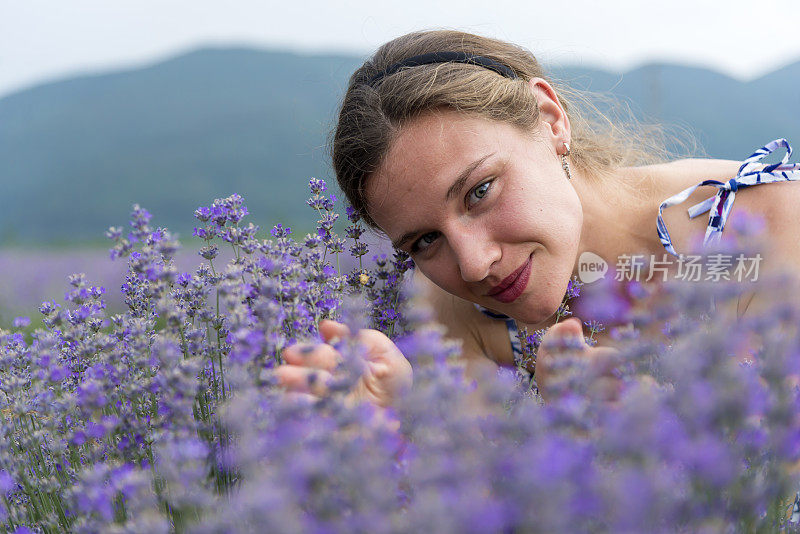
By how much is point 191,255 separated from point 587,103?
8.20m

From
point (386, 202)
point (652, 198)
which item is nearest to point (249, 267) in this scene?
point (386, 202)

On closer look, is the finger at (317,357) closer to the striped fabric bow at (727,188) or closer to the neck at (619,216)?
the striped fabric bow at (727,188)

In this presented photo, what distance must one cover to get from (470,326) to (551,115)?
1067 mm

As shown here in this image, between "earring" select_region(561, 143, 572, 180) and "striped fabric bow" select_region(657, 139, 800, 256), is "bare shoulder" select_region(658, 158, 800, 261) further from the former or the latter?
"earring" select_region(561, 143, 572, 180)

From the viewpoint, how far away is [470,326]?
2.93 m

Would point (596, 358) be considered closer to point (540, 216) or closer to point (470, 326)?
point (540, 216)

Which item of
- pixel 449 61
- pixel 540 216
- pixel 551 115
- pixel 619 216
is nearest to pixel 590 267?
pixel 619 216

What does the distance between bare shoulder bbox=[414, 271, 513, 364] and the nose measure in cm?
112

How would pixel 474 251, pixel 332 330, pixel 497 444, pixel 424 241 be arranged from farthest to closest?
pixel 424 241, pixel 474 251, pixel 332 330, pixel 497 444

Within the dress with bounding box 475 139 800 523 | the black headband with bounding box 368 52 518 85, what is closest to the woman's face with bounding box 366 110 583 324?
the black headband with bounding box 368 52 518 85

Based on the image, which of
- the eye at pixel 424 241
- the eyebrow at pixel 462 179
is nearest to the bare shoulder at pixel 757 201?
the eyebrow at pixel 462 179

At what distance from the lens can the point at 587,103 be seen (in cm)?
286

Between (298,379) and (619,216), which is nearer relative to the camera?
(298,379)

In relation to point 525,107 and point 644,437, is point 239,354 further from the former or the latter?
point 525,107
